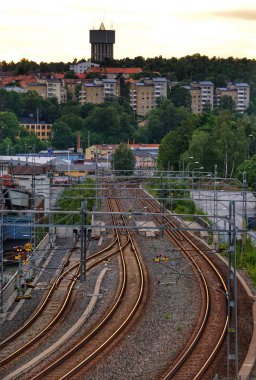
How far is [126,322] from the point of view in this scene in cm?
1198

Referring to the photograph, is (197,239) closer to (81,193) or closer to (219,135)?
(81,193)

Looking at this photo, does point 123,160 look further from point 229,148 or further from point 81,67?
point 81,67

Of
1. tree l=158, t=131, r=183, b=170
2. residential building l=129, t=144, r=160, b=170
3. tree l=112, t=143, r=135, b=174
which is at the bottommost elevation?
residential building l=129, t=144, r=160, b=170

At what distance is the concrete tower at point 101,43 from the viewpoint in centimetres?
13375

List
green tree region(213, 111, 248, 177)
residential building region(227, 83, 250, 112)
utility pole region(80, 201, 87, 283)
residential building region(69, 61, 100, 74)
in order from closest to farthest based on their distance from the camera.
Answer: utility pole region(80, 201, 87, 283), green tree region(213, 111, 248, 177), residential building region(227, 83, 250, 112), residential building region(69, 61, 100, 74)

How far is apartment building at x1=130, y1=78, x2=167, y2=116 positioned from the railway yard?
8105 cm

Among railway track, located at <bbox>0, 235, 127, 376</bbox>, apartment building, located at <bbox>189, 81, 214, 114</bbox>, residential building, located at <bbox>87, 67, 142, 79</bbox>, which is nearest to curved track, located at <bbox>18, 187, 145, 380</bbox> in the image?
railway track, located at <bbox>0, 235, 127, 376</bbox>

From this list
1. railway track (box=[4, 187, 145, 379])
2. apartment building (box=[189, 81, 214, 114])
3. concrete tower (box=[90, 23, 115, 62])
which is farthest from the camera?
concrete tower (box=[90, 23, 115, 62])

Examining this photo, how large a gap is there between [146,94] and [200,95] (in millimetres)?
6428

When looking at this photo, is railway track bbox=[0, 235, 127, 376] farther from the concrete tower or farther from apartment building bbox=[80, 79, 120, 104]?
the concrete tower

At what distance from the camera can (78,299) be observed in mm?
13758

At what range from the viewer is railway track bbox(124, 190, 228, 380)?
385 inches

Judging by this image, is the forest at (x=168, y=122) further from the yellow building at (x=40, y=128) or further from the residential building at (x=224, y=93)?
the residential building at (x=224, y=93)

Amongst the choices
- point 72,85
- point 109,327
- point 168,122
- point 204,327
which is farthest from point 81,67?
point 204,327
